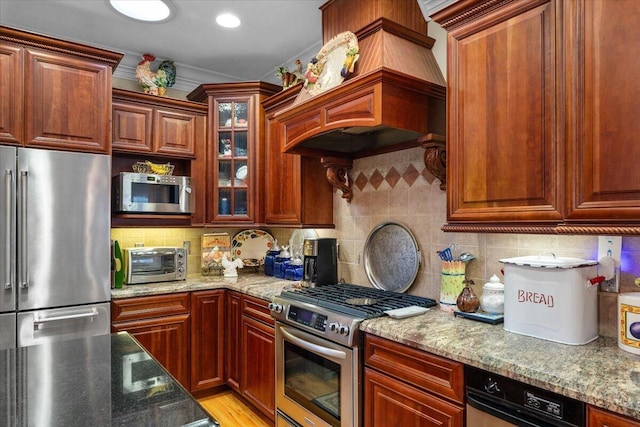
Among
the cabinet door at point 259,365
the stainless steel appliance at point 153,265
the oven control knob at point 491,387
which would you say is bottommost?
the cabinet door at point 259,365

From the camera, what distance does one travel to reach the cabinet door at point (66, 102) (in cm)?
250

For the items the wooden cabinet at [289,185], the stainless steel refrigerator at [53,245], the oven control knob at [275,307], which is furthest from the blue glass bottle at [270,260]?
the stainless steel refrigerator at [53,245]

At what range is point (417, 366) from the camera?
1.63 meters

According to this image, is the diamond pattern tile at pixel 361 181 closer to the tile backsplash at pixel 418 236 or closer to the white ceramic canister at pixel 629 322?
the tile backsplash at pixel 418 236

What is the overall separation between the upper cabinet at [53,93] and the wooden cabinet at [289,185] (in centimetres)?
118

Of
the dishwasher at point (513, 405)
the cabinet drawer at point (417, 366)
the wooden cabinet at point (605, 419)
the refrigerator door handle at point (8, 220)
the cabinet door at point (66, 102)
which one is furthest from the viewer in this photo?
the cabinet door at point (66, 102)

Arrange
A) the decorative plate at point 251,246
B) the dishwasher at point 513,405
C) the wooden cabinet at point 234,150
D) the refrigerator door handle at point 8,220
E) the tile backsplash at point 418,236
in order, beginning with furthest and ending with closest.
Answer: the decorative plate at point 251,246
the wooden cabinet at point 234,150
the refrigerator door handle at point 8,220
the tile backsplash at point 418,236
the dishwasher at point 513,405

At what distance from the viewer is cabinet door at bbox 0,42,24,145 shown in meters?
2.41

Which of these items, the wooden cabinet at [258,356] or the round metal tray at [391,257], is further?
the wooden cabinet at [258,356]

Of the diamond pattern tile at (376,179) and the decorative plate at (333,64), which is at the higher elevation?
the decorative plate at (333,64)

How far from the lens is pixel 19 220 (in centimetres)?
240

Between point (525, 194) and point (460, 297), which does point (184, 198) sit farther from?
point (525, 194)

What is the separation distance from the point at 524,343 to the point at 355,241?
4.86 feet

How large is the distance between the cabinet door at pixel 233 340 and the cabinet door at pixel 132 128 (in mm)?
1361
